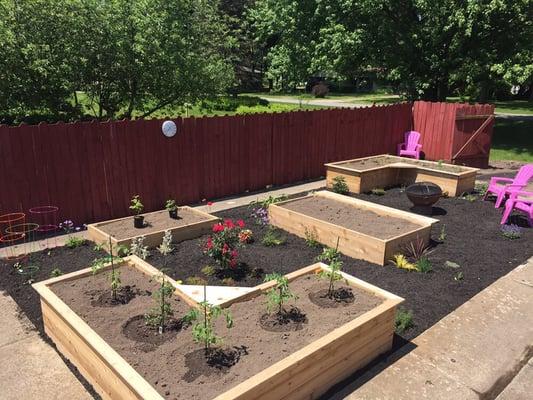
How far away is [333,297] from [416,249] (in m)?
2.52

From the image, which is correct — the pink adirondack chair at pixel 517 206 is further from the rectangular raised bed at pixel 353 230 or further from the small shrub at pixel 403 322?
the small shrub at pixel 403 322

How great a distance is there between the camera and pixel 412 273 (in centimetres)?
578

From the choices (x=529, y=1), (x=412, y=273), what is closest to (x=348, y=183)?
(x=412, y=273)

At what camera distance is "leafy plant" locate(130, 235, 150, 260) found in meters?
5.83

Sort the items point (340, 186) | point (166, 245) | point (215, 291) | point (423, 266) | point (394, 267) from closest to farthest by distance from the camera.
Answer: point (215, 291), point (423, 266), point (394, 267), point (166, 245), point (340, 186)

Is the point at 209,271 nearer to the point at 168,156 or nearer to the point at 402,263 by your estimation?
the point at 402,263

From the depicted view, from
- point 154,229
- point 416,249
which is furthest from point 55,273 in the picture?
point 416,249

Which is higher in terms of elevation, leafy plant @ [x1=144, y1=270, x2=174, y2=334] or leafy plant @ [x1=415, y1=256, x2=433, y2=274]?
leafy plant @ [x1=144, y1=270, x2=174, y2=334]

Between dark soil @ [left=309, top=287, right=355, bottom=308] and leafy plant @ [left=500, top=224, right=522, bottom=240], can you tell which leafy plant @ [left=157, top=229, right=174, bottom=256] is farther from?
leafy plant @ [left=500, top=224, right=522, bottom=240]

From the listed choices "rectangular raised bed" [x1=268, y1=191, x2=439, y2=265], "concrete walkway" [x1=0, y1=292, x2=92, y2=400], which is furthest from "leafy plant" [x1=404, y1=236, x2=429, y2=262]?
"concrete walkway" [x1=0, y1=292, x2=92, y2=400]

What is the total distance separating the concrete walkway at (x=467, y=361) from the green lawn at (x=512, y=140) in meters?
11.4

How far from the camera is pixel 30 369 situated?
3.85 m

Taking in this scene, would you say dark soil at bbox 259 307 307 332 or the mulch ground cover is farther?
the mulch ground cover

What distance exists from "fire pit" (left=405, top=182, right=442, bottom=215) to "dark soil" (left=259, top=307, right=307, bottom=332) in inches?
188
